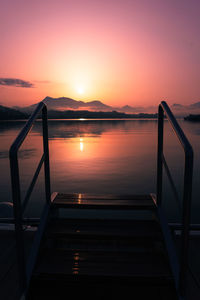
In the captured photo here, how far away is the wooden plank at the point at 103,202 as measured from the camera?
8.13ft

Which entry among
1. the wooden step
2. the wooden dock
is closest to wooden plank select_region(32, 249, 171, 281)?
the wooden dock

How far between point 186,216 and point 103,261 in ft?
3.01

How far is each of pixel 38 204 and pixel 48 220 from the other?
18.2 feet

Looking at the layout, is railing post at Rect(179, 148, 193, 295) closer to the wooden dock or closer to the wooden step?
the wooden dock

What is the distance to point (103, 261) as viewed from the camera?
7.04ft

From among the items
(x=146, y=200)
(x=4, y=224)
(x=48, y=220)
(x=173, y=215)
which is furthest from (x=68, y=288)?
(x=173, y=215)

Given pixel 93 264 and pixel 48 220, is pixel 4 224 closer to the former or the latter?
pixel 48 220

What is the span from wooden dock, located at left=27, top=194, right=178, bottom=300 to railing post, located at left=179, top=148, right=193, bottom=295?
0.61 ft

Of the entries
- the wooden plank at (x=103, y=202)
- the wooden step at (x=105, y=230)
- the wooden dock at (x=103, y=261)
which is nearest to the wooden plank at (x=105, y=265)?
the wooden dock at (x=103, y=261)

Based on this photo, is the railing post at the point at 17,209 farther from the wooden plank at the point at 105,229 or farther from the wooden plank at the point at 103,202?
the wooden plank at the point at 103,202

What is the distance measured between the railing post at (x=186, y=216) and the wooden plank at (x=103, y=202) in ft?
2.55

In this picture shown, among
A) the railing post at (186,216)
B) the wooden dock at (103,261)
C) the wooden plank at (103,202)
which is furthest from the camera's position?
the wooden plank at (103,202)

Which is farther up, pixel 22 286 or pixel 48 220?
pixel 48 220

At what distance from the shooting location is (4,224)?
308 centimetres
